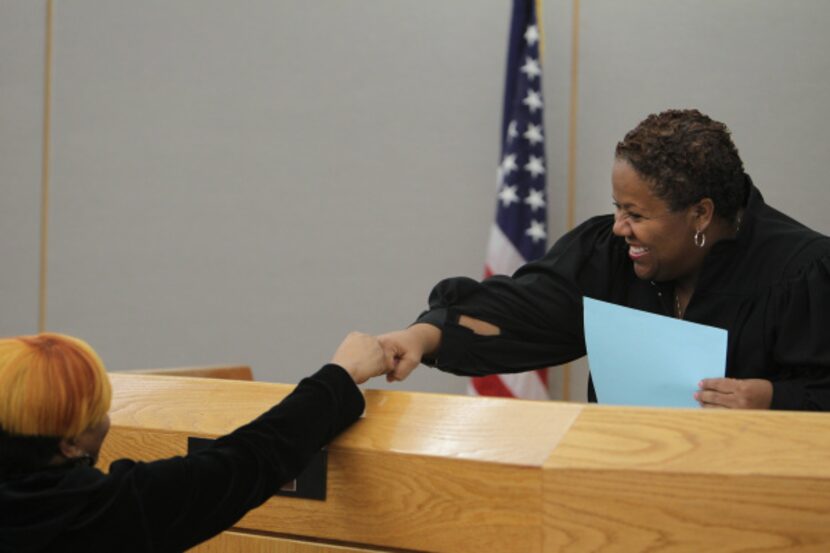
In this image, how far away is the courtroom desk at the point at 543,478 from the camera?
4.42 feet

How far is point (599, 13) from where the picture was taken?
14.8 feet

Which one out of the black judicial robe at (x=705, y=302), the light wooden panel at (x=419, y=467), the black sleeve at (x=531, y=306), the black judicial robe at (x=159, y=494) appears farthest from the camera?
the black sleeve at (x=531, y=306)

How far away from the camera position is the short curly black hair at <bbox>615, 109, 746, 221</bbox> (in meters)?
2.16

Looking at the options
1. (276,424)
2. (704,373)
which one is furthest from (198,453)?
(704,373)

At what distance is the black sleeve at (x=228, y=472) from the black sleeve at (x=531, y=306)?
772mm

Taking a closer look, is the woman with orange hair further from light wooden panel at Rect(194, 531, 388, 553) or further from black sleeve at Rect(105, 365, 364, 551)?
light wooden panel at Rect(194, 531, 388, 553)

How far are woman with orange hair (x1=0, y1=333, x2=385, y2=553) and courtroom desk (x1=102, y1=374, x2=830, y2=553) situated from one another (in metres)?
0.22

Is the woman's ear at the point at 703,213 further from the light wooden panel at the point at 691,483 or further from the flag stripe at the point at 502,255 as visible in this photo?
the flag stripe at the point at 502,255

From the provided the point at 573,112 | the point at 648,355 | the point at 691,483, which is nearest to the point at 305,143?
the point at 573,112

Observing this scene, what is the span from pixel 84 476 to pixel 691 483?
0.82 m

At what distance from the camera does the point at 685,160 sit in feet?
7.10

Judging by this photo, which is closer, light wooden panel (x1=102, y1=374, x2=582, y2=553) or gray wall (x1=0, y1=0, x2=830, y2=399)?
light wooden panel (x1=102, y1=374, x2=582, y2=553)

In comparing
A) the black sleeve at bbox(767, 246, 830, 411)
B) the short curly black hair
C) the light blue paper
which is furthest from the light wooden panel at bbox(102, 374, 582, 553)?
the short curly black hair

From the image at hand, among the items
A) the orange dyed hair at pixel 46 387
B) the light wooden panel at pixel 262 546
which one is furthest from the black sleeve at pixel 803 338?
the orange dyed hair at pixel 46 387
